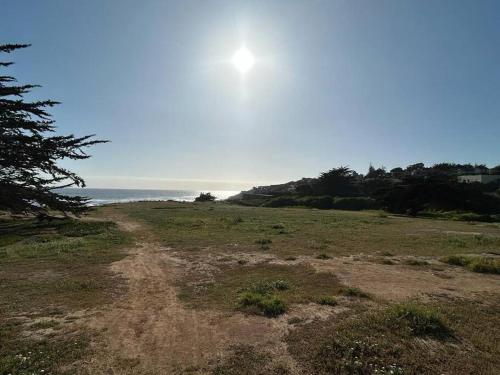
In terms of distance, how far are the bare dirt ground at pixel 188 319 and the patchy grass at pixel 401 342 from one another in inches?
21.8

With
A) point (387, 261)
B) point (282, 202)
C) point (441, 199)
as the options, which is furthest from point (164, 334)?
point (282, 202)

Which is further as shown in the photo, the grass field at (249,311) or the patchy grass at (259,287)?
the patchy grass at (259,287)

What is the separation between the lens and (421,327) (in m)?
8.64

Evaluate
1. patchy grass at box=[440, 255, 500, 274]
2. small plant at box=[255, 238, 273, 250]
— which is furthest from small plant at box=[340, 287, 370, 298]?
small plant at box=[255, 238, 273, 250]

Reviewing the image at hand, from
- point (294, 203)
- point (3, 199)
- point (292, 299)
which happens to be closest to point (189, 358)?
point (292, 299)

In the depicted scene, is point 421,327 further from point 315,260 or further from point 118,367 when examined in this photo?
point 315,260

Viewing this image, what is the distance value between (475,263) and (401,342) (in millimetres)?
10098

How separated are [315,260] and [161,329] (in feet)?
32.6

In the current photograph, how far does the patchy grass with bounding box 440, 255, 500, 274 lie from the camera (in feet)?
50.5

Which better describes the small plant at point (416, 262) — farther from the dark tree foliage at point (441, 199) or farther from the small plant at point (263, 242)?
the dark tree foliage at point (441, 199)

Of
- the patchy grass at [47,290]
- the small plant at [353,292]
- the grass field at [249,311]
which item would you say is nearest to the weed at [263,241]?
the grass field at [249,311]

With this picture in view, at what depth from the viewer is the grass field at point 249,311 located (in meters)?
7.45

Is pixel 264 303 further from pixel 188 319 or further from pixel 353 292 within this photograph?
pixel 353 292

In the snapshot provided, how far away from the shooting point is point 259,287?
12570 mm
